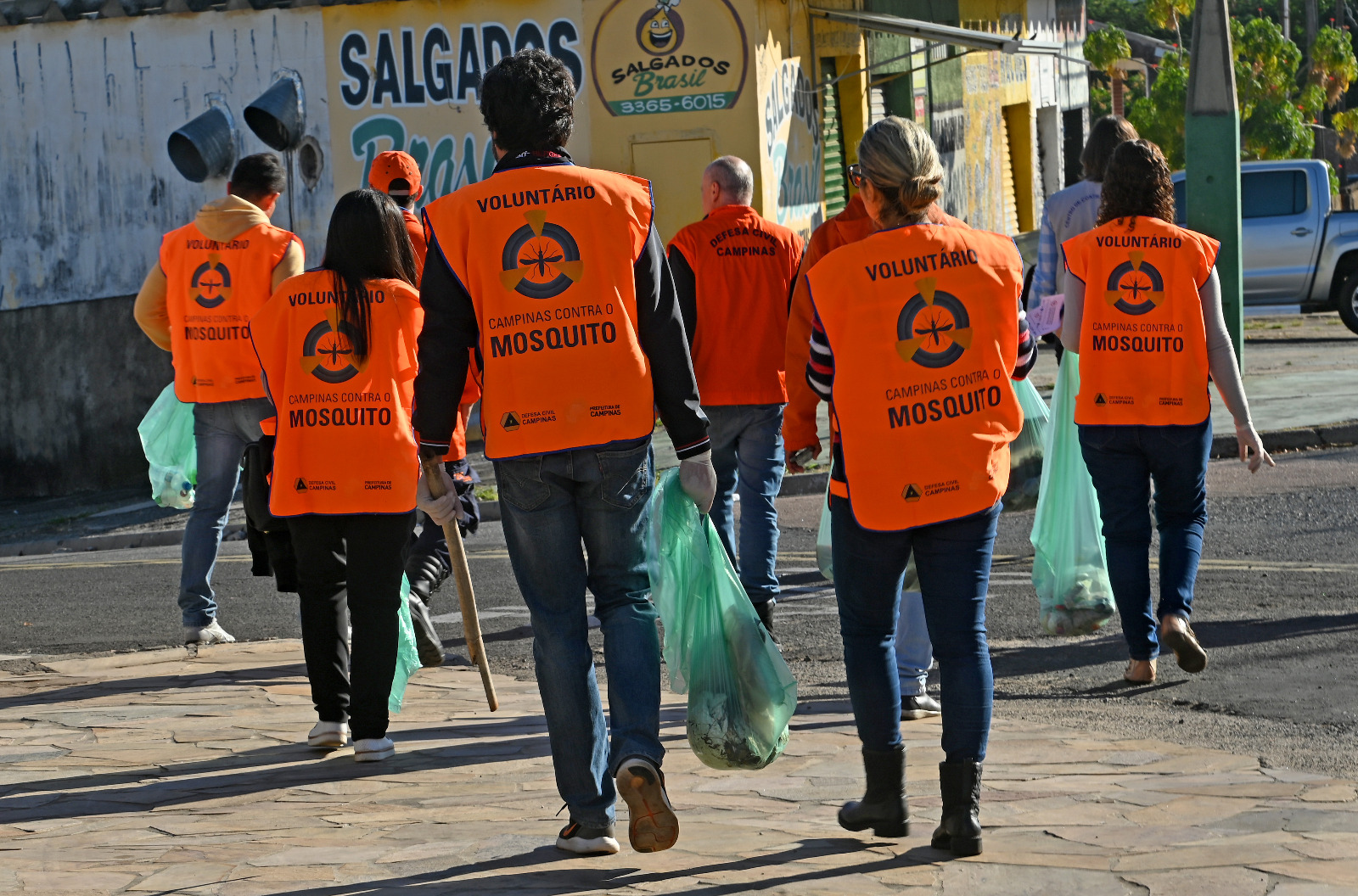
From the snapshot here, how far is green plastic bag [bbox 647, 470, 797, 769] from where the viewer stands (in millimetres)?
4441

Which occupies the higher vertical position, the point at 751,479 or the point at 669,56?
the point at 669,56

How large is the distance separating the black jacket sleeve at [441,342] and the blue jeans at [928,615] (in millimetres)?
1028

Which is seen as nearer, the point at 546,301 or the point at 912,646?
the point at 546,301

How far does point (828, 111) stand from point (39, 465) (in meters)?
9.40

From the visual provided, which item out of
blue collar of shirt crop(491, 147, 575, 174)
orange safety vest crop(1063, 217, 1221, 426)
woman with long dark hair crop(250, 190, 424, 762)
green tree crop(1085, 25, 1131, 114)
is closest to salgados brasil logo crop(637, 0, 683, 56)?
orange safety vest crop(1063, 217, 1221, 426)

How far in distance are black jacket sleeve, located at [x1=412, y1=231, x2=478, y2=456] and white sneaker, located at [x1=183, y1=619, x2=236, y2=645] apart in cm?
371

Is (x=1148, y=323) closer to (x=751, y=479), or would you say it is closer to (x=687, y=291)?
(x=751, y=479)

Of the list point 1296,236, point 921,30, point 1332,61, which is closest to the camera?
point 921,30

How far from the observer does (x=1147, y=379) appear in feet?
19.8

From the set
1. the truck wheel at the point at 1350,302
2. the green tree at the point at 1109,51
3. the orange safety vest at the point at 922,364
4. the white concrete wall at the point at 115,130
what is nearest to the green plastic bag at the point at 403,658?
the orange safety vest at the point at 922,364

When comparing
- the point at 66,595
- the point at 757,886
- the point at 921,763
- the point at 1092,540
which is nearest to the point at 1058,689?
the point at 1092,540

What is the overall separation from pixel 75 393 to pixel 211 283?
1066 centimetres

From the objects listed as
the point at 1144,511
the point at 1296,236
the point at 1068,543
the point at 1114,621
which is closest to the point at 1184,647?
the point at 1144,511

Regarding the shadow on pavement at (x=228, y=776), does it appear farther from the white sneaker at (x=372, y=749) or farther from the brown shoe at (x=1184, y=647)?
the brown shoe at (x=1184, y=647)
